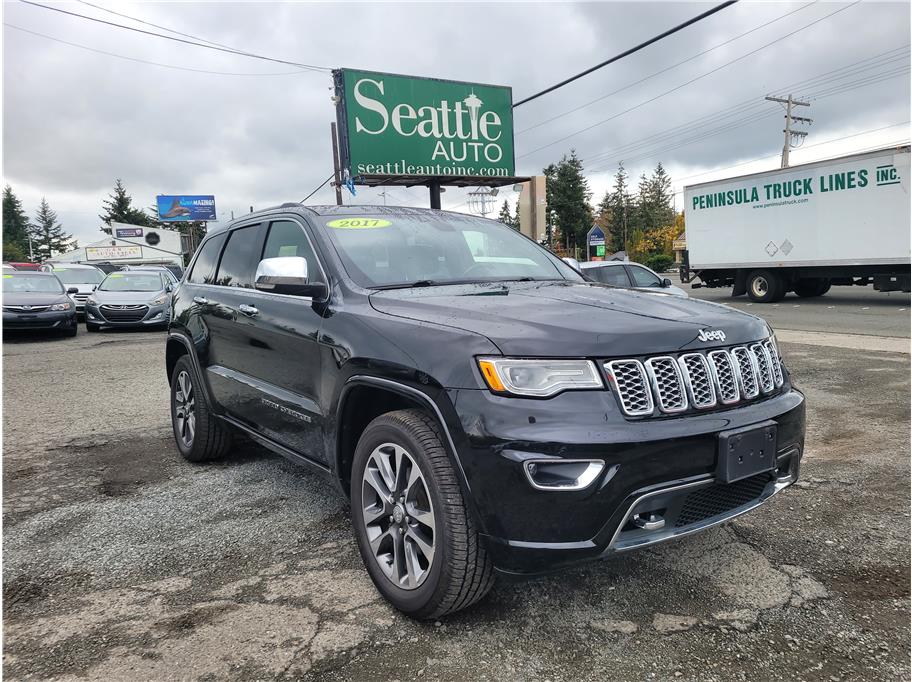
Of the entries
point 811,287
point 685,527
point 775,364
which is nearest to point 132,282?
point 775,364

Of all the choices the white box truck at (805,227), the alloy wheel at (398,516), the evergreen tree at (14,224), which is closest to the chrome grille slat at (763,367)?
the alloy wheel at (398,516)

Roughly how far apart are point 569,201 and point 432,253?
3383 inches

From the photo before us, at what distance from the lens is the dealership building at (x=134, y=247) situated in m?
71.4

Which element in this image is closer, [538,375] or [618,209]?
[538,375]

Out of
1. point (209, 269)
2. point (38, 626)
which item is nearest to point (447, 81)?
point (209, 269)

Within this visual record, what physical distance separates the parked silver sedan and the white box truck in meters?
15.1

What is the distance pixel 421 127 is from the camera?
64.7 ft

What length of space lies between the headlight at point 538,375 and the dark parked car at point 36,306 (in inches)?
523

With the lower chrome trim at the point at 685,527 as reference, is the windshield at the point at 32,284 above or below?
above

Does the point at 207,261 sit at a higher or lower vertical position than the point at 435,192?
lower

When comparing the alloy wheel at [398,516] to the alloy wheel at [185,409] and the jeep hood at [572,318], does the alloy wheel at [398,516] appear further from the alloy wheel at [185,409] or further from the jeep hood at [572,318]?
the alloy wheel at [185,409]

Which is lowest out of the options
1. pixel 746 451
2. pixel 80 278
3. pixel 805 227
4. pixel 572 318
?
pixel 746 451

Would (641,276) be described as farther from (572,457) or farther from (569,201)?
(569,201)

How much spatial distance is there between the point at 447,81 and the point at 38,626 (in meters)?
19.7
